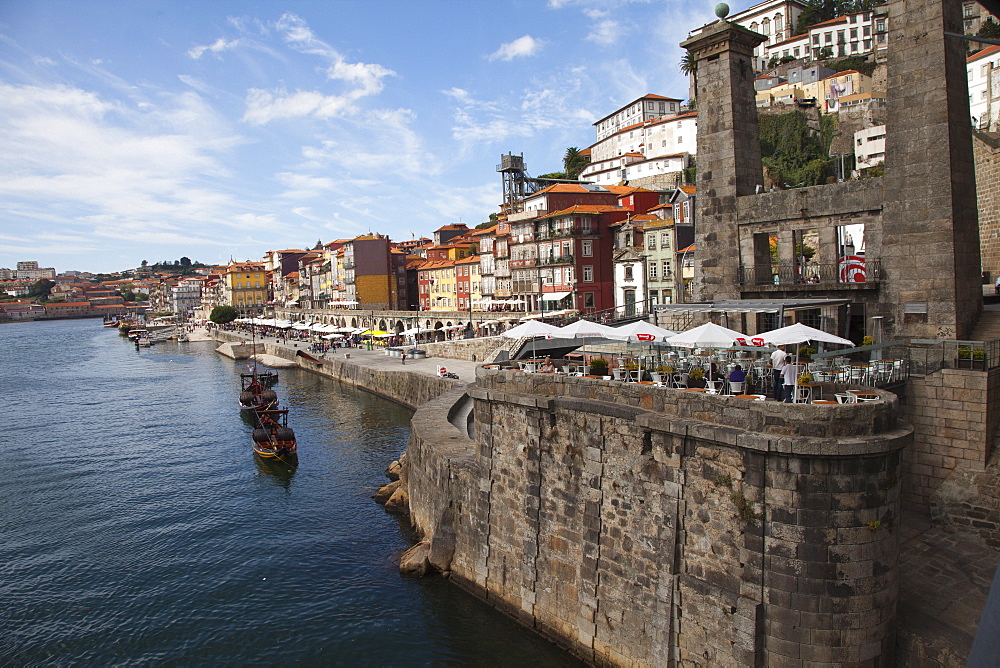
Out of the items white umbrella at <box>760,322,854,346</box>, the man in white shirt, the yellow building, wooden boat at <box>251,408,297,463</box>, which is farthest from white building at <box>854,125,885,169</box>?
the yellow building

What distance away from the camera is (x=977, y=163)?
30.4 meters

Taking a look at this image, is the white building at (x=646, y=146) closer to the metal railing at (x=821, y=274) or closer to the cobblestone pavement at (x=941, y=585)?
the metal railing at (x=821, y=274)

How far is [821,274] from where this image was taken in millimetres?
20234

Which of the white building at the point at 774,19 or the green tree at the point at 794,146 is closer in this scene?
the green tree at the point at 794,146

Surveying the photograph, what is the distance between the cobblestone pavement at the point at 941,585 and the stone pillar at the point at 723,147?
9.82 m

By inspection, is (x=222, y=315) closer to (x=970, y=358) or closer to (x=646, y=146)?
(x=646, y=146)

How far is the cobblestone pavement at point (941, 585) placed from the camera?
10930 mm

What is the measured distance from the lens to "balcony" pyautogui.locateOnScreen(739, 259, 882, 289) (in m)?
18.4

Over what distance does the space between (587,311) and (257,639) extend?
43516 millimetres

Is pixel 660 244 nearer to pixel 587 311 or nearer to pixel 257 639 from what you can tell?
pixel 587 311

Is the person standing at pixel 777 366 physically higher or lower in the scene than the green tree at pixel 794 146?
lower

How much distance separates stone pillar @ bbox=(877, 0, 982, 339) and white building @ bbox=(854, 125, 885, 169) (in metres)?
43.3

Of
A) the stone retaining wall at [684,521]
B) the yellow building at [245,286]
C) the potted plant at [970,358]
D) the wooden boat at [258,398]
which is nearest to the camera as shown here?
the stone retaining wall at [684,521]

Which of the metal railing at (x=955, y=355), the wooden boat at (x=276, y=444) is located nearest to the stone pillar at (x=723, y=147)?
the metal railing at (x=955, y=355)
